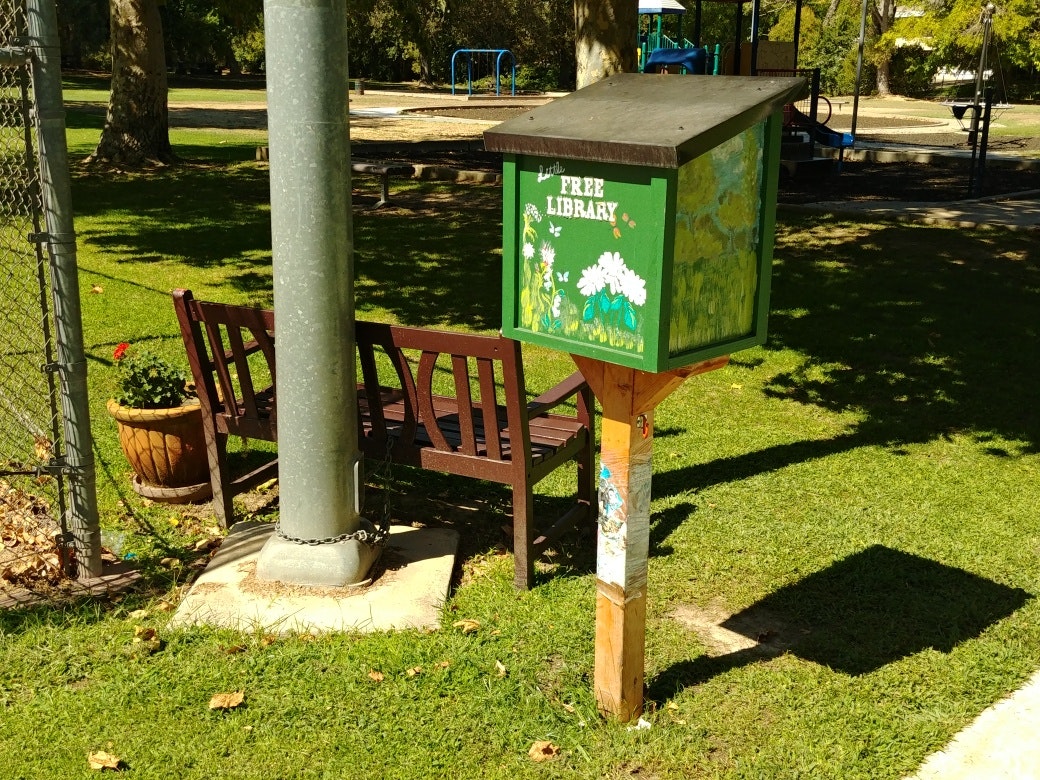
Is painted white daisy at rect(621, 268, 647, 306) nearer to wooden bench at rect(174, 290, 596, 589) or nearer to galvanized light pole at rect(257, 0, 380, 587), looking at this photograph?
wooden bench at rect(174, 290, 596, 589)

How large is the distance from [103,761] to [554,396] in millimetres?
2374

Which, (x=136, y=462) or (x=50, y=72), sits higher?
(x=50, y=72)

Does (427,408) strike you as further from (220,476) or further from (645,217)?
(645,217)

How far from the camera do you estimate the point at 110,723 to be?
3.99 m

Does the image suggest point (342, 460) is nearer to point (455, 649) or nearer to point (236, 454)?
point (455, 649)

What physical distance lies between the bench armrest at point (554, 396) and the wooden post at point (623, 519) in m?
1.05

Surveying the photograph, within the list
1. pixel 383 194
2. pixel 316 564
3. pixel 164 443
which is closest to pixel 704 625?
pixel 316 564

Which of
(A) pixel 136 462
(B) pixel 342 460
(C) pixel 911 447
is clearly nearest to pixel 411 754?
(B) pixel 342 460

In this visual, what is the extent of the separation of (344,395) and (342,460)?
267 millimetres

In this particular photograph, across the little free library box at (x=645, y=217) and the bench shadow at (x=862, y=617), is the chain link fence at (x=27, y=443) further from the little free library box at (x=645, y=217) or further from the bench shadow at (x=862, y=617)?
the bench shadow at (x=862, y=617)

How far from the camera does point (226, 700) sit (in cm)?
410

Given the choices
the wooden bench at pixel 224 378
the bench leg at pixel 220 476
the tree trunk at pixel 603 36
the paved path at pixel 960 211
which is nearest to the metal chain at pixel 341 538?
the wooden bench at pixel 224 378

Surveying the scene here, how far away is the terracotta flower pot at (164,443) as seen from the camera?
564 cm

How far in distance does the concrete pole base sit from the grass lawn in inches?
13.8
